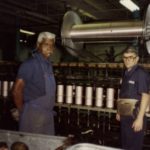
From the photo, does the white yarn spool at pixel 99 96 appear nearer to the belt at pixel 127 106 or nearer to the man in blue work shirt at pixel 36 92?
the belt at pixel 127 106

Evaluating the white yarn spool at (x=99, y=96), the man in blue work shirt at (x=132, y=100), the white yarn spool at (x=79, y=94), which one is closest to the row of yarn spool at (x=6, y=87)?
the white yarn spool at (x=79, y=94)

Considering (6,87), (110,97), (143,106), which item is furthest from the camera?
(6,87)

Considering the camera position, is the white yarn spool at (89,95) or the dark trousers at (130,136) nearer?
the dark trousers at (130,136)

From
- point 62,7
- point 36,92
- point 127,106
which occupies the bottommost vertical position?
point 127,106

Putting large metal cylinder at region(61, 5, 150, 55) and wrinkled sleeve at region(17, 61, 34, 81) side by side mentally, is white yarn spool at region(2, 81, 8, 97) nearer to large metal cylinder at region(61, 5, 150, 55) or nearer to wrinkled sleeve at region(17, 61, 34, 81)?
large metal cylinder at region(61, 5, 150, 55)

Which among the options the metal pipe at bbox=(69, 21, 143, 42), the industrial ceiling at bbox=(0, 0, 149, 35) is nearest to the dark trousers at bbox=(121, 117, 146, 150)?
the metal pipe at bbox=(69, 21, 143, 42)

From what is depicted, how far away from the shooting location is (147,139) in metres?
4.29

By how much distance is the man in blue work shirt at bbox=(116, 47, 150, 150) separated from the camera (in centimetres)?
325

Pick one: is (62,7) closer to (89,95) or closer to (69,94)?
(69,94)

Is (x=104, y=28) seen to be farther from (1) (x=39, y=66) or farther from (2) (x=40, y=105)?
(2) (x=40, y=105)

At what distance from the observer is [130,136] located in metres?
3.34

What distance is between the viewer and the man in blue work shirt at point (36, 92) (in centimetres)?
284

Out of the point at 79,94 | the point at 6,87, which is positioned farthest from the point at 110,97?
the point at 6,87

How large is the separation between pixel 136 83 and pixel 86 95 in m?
1.15
